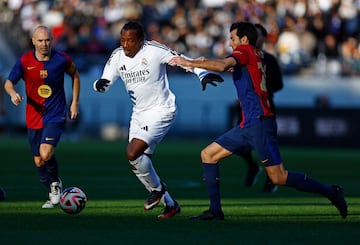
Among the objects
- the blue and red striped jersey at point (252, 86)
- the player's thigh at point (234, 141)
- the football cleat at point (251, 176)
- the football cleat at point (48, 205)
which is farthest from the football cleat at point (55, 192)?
the football cleat at point (251, 176)

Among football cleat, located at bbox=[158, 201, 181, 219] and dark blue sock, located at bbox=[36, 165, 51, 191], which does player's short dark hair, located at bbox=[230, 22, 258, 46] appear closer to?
football cleat, located at bbox=[158, 201, 181, 219]

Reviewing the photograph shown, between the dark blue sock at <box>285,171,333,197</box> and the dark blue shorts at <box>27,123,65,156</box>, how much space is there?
3.38 metres

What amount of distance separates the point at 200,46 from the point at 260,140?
23478 millimetres

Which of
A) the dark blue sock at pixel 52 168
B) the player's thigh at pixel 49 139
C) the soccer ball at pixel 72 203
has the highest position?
the player's thigh at pixel 49 139

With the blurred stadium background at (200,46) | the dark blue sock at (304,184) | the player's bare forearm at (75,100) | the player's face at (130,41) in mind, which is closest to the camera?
the dark blue sock at (304,184)

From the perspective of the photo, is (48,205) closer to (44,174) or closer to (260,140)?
(44,174)

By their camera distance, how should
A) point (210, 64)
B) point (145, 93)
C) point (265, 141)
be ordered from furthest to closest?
point (145, 93)
point (265, 141)
point (210, 64)

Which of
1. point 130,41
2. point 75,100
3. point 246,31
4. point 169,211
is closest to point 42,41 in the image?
point 75,100

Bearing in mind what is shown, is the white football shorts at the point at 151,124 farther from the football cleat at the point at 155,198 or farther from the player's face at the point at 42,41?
the player's face at the point at 42,41

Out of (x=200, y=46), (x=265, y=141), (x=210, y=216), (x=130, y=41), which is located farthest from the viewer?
(x=200, y=46)

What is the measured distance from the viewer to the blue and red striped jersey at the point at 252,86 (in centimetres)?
1158

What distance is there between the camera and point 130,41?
12.3 m

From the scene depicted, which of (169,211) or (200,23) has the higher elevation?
(200,23)

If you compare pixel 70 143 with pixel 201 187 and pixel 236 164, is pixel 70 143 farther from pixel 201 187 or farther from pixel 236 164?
pixel 201 187
